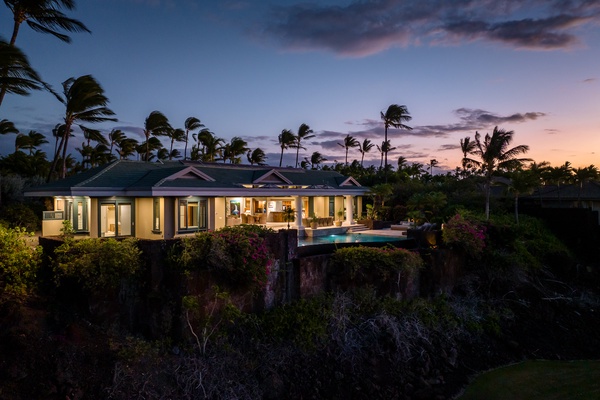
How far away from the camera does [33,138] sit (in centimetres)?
5222

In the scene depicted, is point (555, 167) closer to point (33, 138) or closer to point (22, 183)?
point (22, 183)

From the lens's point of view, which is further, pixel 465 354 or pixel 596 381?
pixel 465 354

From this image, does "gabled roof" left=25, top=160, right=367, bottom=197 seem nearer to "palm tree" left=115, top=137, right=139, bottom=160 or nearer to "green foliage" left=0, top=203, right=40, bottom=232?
"green foliage" left=0, top=203, right=40, bottom=232

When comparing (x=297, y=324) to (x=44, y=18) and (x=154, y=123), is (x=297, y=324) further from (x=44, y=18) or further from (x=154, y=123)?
(x=154, y=123)

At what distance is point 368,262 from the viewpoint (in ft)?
47.4

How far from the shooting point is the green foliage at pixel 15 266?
10938 mm

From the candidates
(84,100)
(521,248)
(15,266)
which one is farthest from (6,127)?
(521,248)

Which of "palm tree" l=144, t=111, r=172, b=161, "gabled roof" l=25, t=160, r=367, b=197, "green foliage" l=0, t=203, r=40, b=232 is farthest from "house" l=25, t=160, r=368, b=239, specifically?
"palm tree" l=144, t=111, r=172, b=161

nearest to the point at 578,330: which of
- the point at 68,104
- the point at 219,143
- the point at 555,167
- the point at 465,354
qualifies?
the point at 465,354

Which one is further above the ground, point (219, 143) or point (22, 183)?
point (219, 143)

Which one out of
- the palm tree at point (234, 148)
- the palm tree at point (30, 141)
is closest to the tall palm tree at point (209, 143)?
the palm tree at point (234, 148)

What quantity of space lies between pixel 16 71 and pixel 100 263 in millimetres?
7607

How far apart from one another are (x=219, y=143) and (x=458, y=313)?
4696 cm

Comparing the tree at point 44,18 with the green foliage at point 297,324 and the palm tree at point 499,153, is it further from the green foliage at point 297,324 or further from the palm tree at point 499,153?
the palm tree at point 499,153
